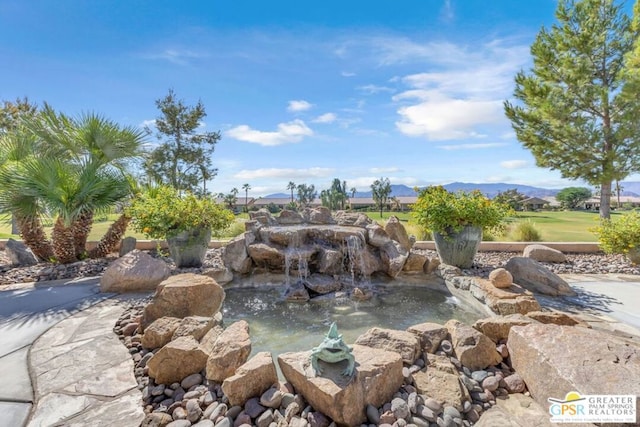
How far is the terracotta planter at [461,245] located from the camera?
523cm

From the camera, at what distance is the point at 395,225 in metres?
6.05

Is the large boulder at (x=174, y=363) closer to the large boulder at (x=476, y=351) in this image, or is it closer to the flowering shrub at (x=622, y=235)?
the large boulder at (x=476, y=351)

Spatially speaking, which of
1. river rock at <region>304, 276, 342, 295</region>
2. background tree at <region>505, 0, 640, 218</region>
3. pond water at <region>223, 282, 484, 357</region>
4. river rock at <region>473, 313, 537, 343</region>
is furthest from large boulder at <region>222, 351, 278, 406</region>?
background tree at <region>505, 0, 640, 218</region>

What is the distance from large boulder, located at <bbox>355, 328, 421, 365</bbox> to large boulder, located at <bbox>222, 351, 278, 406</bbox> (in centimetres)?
91

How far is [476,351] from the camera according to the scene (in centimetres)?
243

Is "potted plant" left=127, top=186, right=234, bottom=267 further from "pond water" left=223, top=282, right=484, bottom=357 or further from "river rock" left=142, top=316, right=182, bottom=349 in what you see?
"river rock" left=142, top=316, right=182, bottom=349

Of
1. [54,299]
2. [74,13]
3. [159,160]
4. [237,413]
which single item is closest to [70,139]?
[74,13]

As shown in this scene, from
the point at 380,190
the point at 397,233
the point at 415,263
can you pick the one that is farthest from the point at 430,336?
the point at 380,190

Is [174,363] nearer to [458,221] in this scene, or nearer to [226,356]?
[226,356]

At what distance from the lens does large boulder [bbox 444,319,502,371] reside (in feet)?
7.91

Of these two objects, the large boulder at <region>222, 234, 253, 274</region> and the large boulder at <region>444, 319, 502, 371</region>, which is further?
the large boulder at <region>222, 234, 253, 274</region>

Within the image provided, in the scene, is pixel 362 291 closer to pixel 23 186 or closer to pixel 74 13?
pixel 23 186

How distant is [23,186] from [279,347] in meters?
5.79

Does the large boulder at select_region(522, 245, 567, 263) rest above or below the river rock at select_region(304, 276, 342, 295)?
above
